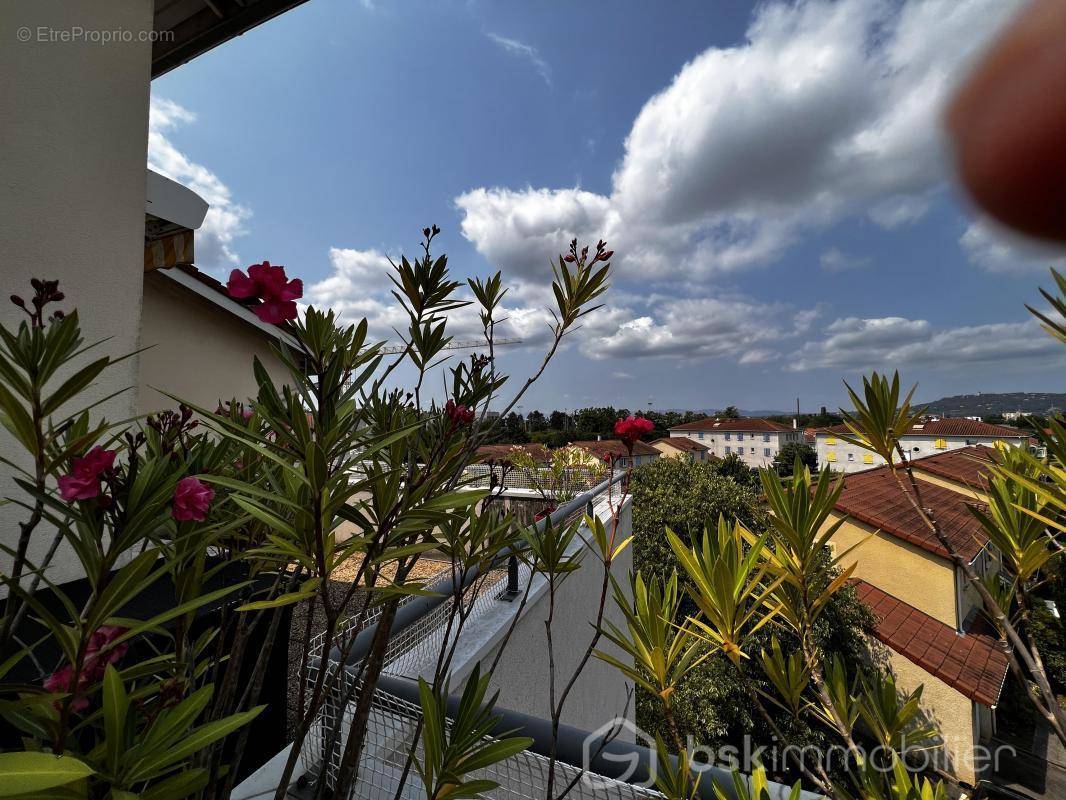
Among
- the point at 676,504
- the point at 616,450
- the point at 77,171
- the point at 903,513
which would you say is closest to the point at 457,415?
the point at 77,171

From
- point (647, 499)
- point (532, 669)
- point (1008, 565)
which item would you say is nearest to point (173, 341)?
point (532, 669)

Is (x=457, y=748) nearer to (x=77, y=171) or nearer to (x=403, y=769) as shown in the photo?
(x=403, y=769)

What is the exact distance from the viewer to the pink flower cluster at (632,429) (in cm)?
155

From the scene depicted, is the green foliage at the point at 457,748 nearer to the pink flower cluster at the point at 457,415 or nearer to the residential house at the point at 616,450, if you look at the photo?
the pink flower cluster at the point at 457,415

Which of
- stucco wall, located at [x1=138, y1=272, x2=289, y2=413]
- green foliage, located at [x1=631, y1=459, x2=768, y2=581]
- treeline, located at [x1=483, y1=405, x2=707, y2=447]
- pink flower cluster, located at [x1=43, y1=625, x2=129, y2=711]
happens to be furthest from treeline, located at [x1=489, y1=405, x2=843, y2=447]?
pink flower cluster, located at [x1=43, y1=625, x2=129, y2=711]

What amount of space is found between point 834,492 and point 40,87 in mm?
3284

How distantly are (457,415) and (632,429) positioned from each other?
0.76m

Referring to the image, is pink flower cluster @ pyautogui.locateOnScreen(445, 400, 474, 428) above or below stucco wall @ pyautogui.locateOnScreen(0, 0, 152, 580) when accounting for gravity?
below

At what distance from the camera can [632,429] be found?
1.55 metres

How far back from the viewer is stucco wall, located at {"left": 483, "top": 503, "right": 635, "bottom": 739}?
226cm

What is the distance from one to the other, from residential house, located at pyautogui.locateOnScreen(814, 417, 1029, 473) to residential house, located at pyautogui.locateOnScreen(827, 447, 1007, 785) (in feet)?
A: 3.72

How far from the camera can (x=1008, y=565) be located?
1.03 metres

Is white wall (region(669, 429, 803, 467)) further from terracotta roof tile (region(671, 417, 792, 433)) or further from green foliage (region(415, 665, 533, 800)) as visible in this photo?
green foliage (region(415, 665, 533, 800))

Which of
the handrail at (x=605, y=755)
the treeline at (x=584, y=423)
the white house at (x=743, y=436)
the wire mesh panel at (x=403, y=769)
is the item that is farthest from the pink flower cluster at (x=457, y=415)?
the white house at (x=743, y=436)
